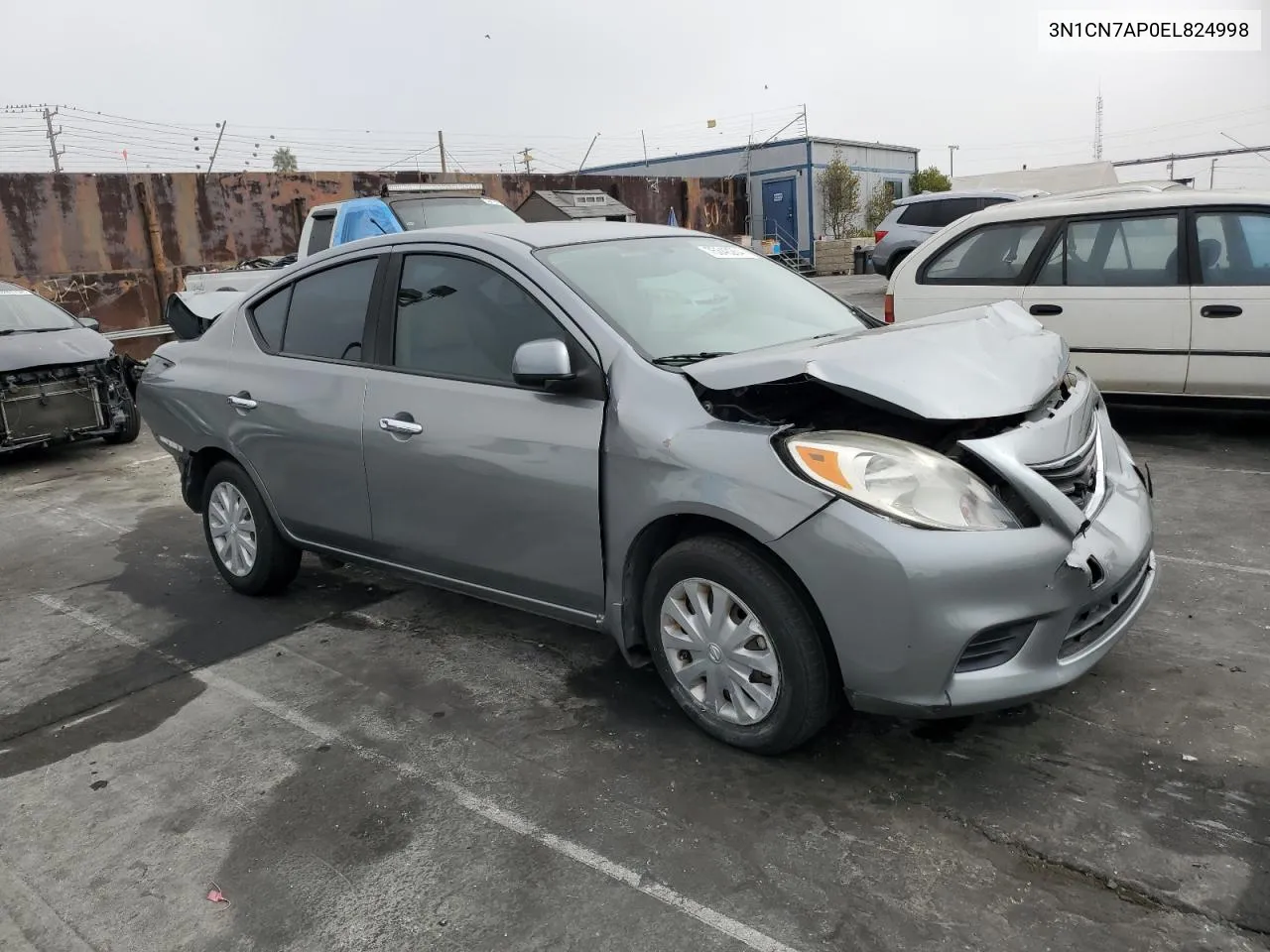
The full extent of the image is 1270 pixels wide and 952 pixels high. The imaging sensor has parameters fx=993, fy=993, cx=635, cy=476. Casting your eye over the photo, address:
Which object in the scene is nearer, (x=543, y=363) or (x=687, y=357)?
(x=543, y=363)

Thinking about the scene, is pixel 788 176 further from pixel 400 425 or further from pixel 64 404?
pixel 400 425

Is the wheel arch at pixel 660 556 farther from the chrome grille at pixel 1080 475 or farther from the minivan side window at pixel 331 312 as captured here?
the minivan side window at pixel 331 312

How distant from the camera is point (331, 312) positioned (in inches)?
170

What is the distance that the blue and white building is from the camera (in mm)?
32312

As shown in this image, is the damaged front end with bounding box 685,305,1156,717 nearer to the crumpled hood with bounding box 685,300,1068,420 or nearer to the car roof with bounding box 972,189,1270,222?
the crumpled hood with bounding box 685,300,1068,420

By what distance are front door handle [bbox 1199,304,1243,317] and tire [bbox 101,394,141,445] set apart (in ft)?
28.0

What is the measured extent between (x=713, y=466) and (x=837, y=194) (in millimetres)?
32192

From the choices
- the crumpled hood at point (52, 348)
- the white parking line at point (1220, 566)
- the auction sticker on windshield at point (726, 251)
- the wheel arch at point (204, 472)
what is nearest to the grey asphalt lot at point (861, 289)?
the crumpled hood at point (52, 348)

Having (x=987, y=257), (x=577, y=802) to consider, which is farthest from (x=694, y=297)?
(x=987, y=257)

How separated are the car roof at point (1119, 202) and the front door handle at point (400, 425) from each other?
488cm

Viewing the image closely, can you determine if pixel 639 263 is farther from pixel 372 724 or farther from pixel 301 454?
pixel 372 724

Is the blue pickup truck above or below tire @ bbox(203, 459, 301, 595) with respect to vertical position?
above

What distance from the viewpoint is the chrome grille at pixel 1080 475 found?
2875 millimetres

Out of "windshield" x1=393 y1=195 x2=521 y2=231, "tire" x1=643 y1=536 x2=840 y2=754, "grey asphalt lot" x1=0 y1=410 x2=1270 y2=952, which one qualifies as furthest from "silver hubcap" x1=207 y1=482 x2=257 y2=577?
"windshield" x1=393 y1=195 x2=521 y2=231
